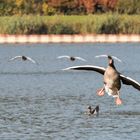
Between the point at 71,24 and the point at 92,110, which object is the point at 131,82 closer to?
the point at 92,110

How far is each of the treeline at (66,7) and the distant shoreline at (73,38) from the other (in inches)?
195

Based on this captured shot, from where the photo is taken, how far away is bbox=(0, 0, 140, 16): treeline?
352ft

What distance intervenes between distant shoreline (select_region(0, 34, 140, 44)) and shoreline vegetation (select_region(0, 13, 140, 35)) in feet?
2.34

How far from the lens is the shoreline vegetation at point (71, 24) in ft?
316

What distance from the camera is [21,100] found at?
41438 millimetres

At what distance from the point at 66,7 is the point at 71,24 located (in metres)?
10.3

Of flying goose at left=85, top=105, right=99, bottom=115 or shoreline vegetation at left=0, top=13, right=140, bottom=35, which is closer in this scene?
flying goose at left=85, top=105, right=99, bottom=115

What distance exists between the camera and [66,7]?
10881cm

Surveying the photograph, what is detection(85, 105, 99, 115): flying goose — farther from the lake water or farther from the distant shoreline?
the distant shoreline

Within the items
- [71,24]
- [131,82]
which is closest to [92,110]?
[131,82]

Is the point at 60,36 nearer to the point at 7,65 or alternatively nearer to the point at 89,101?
the point at 7,65

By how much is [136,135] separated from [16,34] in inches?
2779

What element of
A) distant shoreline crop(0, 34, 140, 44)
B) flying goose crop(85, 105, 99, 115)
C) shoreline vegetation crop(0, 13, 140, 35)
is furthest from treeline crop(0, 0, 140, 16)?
flying goose crop(85, 105, 99, 115)

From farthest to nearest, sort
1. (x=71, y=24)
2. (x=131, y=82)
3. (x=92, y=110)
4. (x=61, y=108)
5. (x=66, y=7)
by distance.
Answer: (x=66, y=7), (x=71, y=24), (x=61, y=108), (x=92, y=110), (x=131, y=82)
